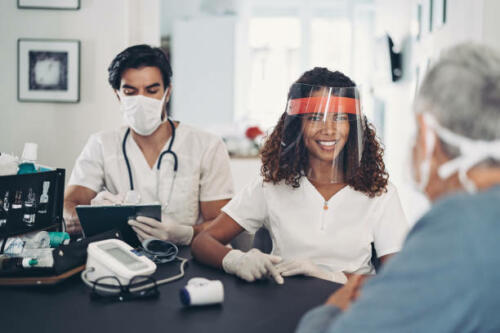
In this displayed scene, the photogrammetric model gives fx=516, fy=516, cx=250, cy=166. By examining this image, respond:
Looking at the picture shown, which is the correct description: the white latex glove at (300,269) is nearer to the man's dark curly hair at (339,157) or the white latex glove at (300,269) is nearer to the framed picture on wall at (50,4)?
the man's dark curly hair at (339,157)

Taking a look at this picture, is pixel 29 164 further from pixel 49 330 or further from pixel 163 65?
pixel 49 330

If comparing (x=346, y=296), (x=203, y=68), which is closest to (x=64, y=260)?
(x=346, y=296)

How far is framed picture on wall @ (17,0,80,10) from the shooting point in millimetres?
2885

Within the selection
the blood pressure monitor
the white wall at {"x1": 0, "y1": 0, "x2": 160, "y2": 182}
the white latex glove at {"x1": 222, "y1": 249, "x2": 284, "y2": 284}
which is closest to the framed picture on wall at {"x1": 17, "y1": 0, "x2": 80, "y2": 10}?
the white wall at {"x1": 0, "y1": 0, "x2": 160, "y2": 182}

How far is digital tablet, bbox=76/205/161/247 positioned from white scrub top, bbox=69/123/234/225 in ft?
1.55

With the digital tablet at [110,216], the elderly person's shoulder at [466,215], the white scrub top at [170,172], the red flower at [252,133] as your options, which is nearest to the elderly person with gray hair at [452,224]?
the elderly person's shoulder at [466,215]

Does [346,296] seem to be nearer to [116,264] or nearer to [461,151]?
[461,151]

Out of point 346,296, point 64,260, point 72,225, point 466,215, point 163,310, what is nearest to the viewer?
point 466,215

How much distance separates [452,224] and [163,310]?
713 mm

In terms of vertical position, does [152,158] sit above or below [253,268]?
above

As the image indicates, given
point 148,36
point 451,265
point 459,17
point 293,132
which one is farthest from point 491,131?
point 148,36

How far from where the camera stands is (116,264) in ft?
4.08

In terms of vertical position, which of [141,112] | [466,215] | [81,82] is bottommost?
[466,215]

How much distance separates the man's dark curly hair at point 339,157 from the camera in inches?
64.1
